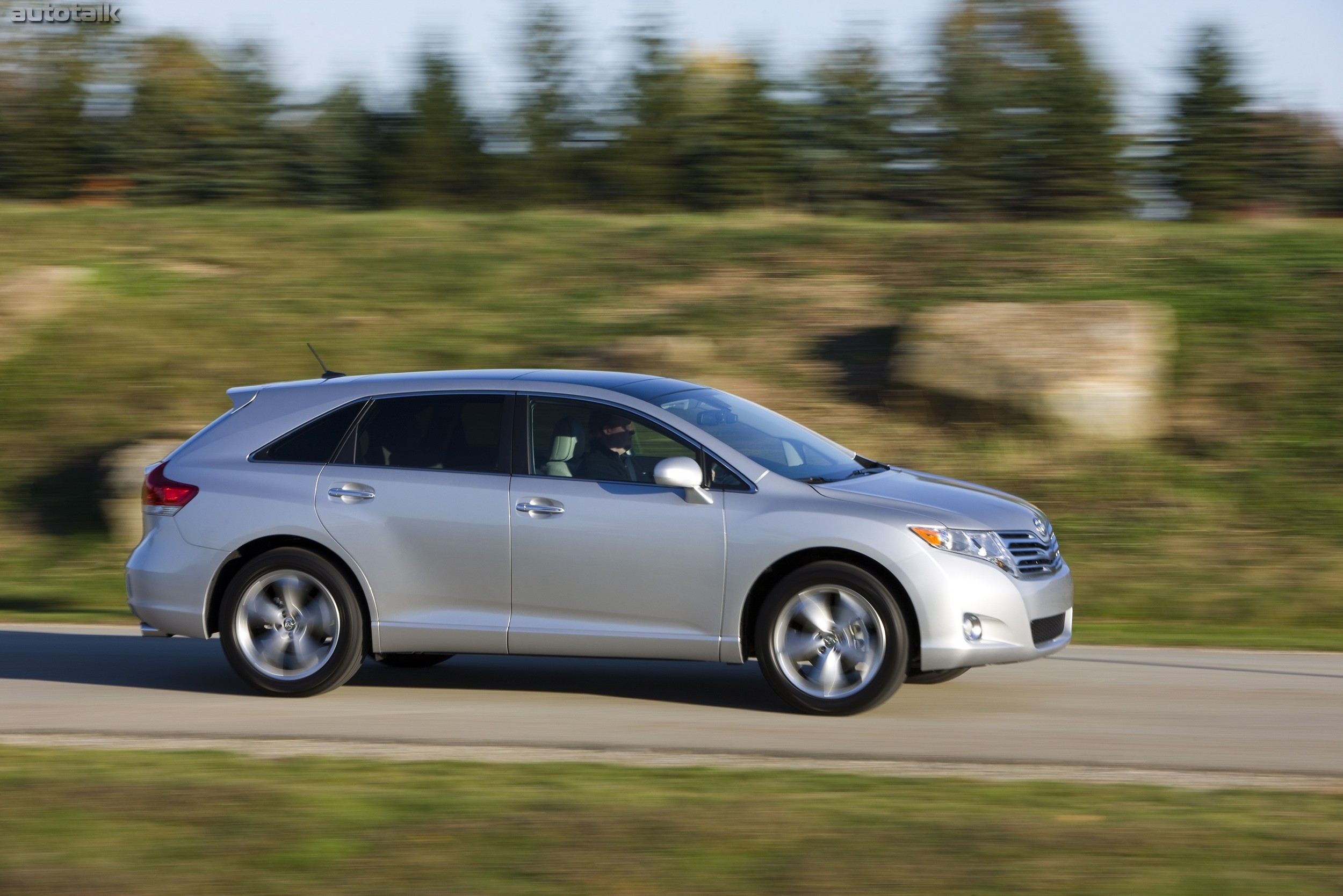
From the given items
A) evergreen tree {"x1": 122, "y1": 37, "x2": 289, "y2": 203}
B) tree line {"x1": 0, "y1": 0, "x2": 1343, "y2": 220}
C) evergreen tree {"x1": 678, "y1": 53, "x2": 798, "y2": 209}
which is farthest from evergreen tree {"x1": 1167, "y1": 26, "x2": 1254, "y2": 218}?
evergreen tree {"x1": 122, "y1": 37, "x2": 289, "y2": 203}

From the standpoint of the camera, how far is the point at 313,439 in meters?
8.41

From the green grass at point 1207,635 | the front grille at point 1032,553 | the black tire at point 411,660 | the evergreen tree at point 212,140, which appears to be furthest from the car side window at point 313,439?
the evergreen tree at point 212,140

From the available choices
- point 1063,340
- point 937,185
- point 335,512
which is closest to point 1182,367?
point 1063,340

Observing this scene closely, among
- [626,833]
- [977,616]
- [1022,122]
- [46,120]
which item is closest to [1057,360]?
[1022,122]

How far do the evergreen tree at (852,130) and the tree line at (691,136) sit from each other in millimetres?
25

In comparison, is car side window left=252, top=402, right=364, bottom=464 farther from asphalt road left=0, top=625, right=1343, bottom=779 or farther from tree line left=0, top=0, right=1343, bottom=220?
tree line left=0, top=0, right=1343, bottom=220

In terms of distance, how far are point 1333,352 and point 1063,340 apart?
9.26 ft

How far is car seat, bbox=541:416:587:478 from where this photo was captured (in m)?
7.96

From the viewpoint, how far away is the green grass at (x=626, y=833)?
4.85 metres

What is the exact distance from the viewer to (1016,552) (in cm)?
761

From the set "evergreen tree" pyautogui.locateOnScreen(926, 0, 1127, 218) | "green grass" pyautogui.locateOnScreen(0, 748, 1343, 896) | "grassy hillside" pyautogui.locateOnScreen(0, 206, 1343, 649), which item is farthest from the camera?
"evergreen tree" pyautogui.locateOnScreen(926, 0, 1127, 218)

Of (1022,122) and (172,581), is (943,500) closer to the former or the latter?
(172,581)

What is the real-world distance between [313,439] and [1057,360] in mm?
8912

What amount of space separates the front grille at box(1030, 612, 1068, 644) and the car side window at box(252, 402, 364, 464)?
12.1 ft
